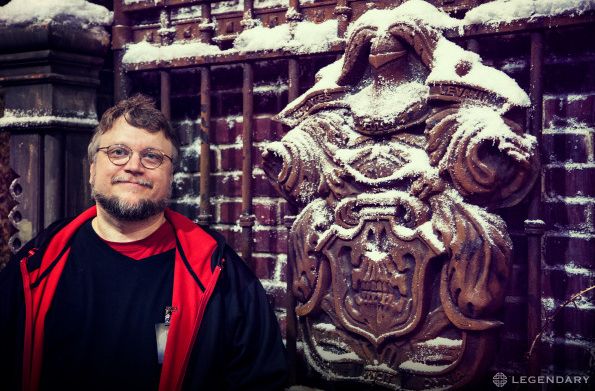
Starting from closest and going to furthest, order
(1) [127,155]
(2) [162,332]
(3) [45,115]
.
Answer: (2) [162,332]
(1) [127,155]
(3) [45,115]

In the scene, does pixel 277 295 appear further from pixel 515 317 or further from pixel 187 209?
pixel 515 317

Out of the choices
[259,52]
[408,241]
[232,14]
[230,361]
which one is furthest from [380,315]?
[232,14]

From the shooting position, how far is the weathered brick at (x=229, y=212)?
2.05 metres

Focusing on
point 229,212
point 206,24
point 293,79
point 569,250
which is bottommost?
point 569,250

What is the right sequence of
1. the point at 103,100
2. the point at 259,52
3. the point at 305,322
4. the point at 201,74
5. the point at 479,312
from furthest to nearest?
the point at 103,100
the point at 201,74
the point at 259,52
the point at 305,322
the point at 479,312

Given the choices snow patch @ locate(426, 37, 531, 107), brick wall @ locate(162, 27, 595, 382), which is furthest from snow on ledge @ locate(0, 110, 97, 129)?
brick wall @ locate(162, 27, 595, 382)

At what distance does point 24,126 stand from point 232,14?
0.80 m

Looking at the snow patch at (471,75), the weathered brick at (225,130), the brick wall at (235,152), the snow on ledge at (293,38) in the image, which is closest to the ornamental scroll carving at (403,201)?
the snow patch at (471,75)

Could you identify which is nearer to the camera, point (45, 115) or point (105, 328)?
point (105, 328)

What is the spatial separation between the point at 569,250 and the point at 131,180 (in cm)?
115

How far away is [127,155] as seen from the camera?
1.54m

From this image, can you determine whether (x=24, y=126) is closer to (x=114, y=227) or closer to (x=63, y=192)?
(x=63, y=192)

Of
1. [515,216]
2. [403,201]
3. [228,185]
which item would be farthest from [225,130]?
[515,216]

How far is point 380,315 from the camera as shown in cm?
158
